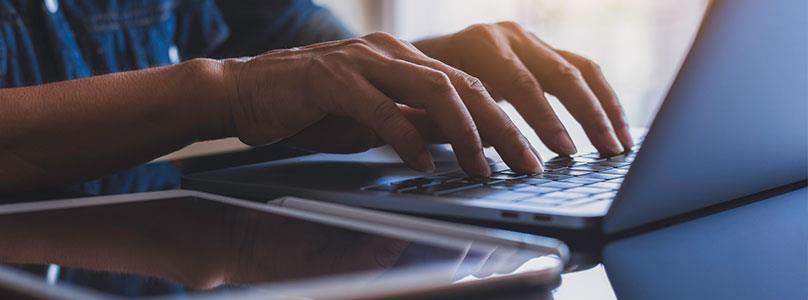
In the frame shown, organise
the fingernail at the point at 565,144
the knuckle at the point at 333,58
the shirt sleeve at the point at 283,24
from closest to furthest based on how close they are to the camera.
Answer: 1. the knuckle at the point at 333,58
2. the fingernail at the point at 565,144
3. the shirt sleeve at the point at 283,24

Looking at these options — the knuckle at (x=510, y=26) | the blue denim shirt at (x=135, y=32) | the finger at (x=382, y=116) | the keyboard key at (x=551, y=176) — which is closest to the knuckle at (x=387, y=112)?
the finger at (x=382, y=116)

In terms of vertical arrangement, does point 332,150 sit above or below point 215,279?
below

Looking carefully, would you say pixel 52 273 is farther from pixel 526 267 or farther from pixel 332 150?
pixel 332 150

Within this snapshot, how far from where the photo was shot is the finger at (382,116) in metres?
0.57

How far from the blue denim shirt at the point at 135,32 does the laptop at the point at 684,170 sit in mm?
689

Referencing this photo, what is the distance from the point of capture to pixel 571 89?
0.80 metres

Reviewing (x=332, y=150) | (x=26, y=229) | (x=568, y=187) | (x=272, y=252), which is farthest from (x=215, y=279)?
(x=332, y=150)

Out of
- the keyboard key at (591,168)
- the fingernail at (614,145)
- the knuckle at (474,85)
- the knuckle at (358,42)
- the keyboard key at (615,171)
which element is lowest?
the fingernail at (614,145)

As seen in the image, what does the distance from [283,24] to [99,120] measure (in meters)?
0.74

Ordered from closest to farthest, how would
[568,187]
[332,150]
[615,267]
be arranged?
[615,267]
[568,187]
[332,150]

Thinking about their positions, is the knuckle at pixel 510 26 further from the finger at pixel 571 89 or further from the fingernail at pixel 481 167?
the fingernail at pixel 481 167

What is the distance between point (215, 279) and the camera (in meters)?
0.28

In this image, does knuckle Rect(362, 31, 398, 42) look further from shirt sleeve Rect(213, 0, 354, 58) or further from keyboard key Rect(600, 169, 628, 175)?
shirt sleeve Rect(213, 0, 354, 58)

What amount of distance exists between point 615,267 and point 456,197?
12 cm
